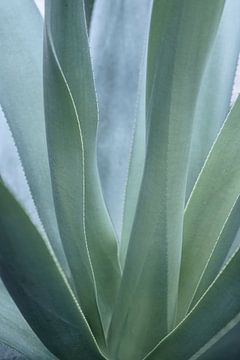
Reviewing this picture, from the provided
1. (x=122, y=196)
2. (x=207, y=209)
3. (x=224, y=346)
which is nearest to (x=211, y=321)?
(x=224, y=346)

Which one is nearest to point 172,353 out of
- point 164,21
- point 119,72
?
point 164,21

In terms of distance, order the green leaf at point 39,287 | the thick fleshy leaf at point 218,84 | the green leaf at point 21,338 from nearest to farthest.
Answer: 1. the green leaf at point 39,287
2. the green leaf at point 21,338
3. the thick fleshy leaf at point 218,84

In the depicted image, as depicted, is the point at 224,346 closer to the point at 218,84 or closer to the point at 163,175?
the point at 163,175

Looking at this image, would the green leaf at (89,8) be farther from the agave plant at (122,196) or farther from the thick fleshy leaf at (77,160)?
the thick fleshy leaf at (77,160)

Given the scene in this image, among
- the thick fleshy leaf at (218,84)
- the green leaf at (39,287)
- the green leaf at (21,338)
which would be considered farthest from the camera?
the thick fleshy leaf at (218,84)

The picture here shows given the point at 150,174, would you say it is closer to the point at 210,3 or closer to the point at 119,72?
the point at 210,3

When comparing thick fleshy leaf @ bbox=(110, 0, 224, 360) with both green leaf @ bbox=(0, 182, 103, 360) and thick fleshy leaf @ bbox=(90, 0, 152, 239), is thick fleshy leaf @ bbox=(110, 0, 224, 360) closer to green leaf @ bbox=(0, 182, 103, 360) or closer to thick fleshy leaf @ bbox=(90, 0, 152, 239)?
green leaf @ bbox=(0, 182, 103, 360)

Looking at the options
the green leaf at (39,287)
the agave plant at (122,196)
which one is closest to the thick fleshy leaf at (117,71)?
the agave plant at (122,196)

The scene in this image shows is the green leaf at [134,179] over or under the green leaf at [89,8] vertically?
under

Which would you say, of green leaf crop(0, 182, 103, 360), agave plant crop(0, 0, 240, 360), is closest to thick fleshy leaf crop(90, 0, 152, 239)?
agave plant crop(0, 0, 240, 360)
